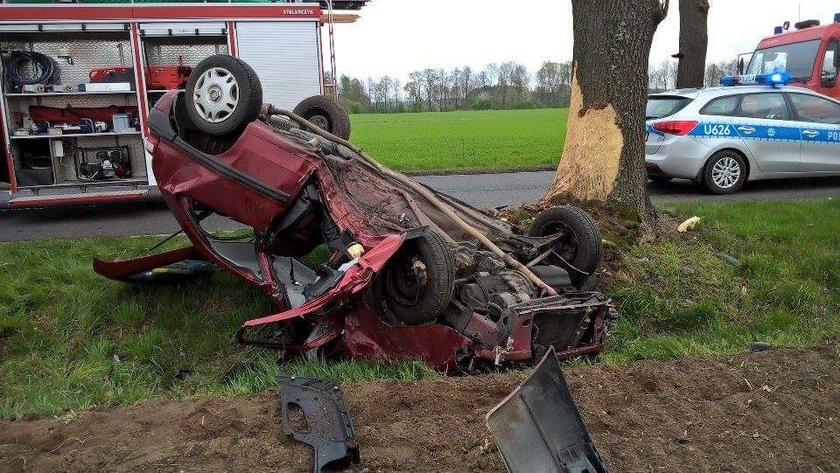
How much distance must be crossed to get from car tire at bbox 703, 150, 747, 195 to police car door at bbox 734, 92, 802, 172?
0.26 meters

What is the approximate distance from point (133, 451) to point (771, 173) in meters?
10.3

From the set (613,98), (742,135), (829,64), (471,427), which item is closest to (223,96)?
(471,427)

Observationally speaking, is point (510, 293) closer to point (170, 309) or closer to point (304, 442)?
point (304, 442)

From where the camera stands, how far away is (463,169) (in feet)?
47.1

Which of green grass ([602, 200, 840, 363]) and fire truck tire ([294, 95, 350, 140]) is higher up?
fire truck tire ([294, 95, 350, 140])

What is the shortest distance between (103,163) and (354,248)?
6943mm

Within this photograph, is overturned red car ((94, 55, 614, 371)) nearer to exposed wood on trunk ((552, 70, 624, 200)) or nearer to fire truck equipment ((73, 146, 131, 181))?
exposed wood on trunk ((552, 70, 624, 200))

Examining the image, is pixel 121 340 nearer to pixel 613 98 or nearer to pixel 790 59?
pixel 613 98

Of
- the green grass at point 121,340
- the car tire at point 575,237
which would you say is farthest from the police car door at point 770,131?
the green grass at point 121,340

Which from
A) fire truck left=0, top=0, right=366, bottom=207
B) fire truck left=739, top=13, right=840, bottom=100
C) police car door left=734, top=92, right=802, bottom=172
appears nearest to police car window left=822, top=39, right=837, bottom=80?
fire truck left=739, top=13, right=840, bottom=100

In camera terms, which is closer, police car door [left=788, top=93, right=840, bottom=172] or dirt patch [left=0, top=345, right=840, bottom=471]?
dirt patch [left=0, top=345, right=840, bottom=471]

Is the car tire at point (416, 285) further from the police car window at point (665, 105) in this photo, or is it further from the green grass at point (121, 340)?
the police car window at point (665, 105)

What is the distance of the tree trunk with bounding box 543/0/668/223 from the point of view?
6906 millimetres

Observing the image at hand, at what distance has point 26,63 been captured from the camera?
9891mm
